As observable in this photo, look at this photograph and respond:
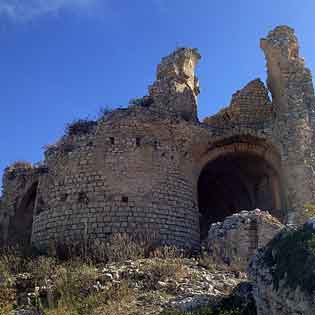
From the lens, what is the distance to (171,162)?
44.7 feet

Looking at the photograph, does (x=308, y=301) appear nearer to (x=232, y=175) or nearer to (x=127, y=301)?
(x=127, y=301)

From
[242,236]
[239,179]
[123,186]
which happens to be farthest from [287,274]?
[239,179]

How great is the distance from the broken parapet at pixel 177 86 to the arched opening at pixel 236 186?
210cm

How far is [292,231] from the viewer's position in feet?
19.1

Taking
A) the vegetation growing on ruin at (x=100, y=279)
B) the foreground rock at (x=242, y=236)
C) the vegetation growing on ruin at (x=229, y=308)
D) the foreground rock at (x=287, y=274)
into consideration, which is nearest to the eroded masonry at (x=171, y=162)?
the vegetation growing on ruin at (x=100, y=279)

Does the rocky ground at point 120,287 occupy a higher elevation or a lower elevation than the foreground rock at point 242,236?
lower

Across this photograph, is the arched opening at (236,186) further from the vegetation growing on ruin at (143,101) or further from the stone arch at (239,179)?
the vegetation growing on ruin at (143,101)

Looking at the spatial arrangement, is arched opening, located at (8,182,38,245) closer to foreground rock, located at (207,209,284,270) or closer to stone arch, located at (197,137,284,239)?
stone arch, located at (197,137,284,239)

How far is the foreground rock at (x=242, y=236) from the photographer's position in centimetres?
1092

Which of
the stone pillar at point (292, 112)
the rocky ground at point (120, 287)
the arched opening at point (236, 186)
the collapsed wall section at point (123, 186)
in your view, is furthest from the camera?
the arched opening at point (236, 186)

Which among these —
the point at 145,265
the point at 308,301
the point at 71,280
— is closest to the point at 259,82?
the point at 145,265

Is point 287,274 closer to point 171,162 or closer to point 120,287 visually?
point 120,287

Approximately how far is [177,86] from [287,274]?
36.9 ft

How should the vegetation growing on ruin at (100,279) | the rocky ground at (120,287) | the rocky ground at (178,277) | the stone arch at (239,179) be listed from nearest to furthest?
the rocky ground at (178,277), the rocky ground at (120,287), the vegetation growing on ruin at (100,279), the stone arch at (239,179)
